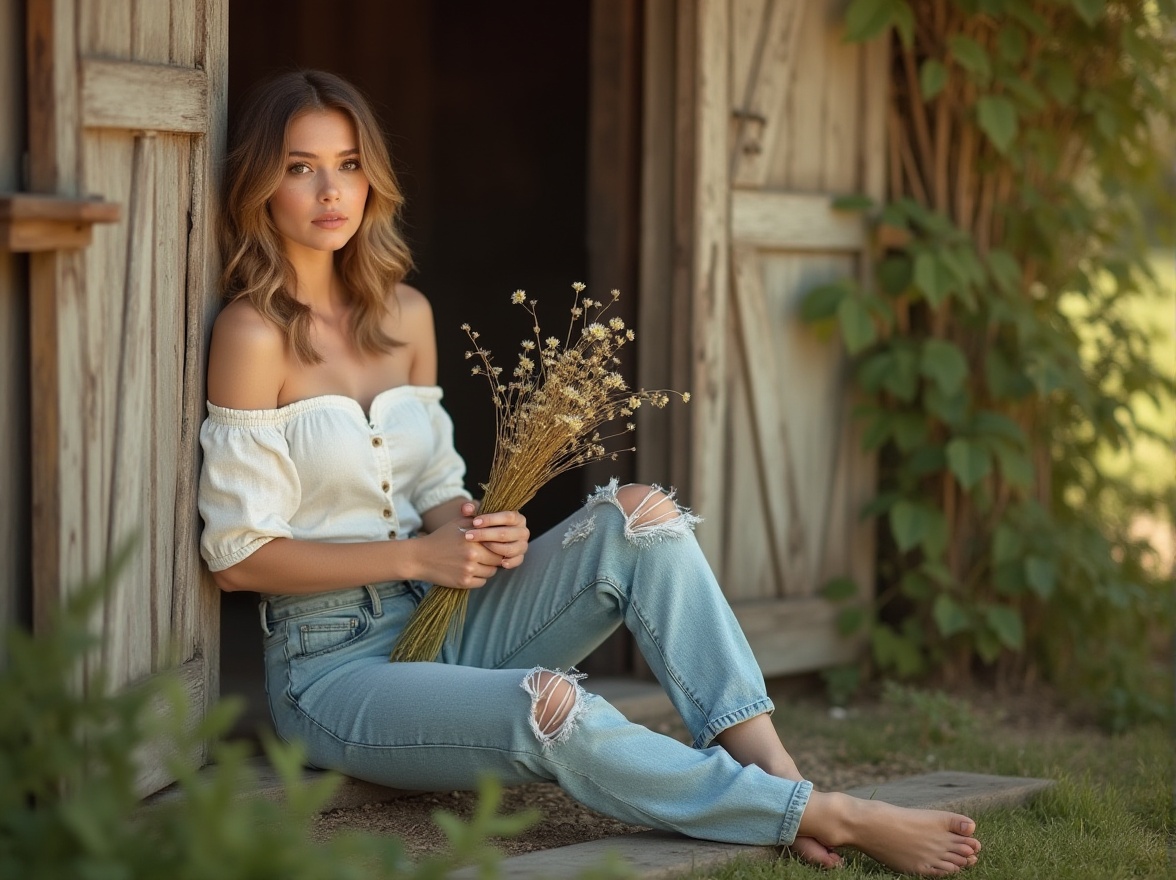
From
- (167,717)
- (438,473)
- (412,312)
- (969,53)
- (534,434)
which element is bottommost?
(167,717)

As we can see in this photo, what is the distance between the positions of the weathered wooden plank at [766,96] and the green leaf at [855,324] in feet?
1.47

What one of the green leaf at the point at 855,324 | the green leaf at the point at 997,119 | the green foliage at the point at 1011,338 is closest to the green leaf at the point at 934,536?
the green foliage at the point at 1011,338

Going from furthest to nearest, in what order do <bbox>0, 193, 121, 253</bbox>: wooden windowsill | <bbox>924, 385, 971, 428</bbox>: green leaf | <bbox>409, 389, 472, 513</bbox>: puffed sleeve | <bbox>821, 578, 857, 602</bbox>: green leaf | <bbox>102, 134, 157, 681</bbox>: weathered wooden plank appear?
<bbox>821, 578, 857, 602</bbox>: green leaf → <bbox>924, 385, 971, 428</bbox>: green leaf → <bbox>409, 389, 472, 513</bbox>: puffed sleeve → <bbox>102, 134, 157, 681</bbox>: weathered wooden plank → <bbox>0, 193, 121, 253</bbox>: wooden windowsill

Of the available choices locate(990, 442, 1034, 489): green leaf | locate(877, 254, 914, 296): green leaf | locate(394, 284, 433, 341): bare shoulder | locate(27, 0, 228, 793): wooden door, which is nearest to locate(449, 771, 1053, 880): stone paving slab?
locate(27, 0, 228, 793): wooden door

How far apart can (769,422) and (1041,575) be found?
963mm

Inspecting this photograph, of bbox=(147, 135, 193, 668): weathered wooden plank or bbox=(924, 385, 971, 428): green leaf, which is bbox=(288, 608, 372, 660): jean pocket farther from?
bbox=(924, 385, 971, 428): green leaf

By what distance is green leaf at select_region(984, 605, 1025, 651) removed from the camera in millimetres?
4375

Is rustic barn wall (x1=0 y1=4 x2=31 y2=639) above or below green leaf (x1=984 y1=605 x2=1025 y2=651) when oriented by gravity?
above

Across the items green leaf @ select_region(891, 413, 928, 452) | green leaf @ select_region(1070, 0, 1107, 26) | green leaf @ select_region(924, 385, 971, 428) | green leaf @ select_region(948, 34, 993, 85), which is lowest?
green leaf @ select_region(891, 413, 928, 452)

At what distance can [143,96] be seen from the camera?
2.64m

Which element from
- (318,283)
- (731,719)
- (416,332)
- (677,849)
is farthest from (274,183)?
(677,849)

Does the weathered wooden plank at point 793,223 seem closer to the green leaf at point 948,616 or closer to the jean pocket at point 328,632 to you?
the green leaf at point 948,616

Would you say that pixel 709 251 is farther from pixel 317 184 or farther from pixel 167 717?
pixel 167 717

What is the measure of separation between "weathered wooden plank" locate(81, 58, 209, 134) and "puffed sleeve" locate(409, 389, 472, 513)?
0.84m
